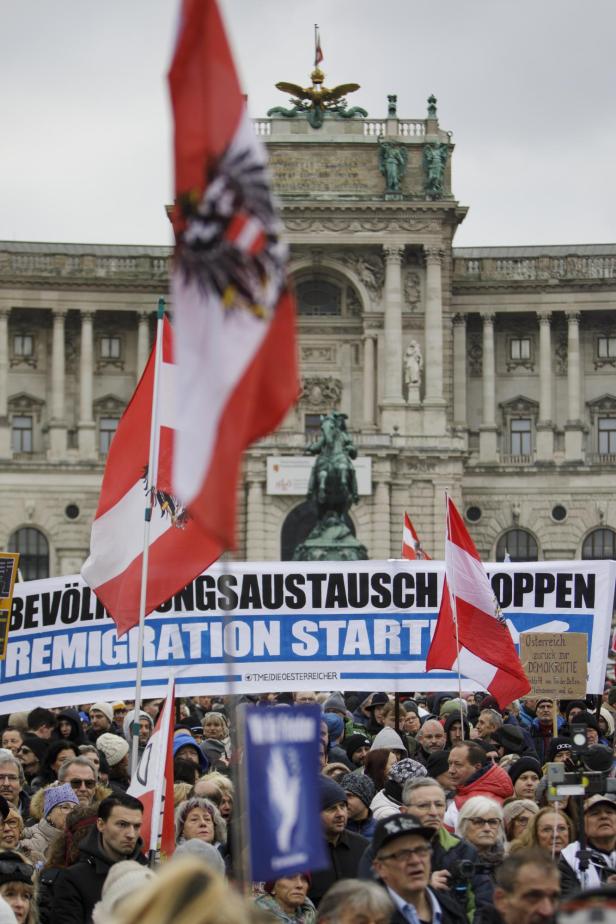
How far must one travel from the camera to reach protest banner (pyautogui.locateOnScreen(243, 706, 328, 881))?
6.00 metres

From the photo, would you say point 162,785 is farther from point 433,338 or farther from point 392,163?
point 392,163

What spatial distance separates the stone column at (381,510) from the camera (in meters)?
60.3

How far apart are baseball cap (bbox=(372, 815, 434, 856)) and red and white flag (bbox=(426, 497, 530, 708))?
6960mm

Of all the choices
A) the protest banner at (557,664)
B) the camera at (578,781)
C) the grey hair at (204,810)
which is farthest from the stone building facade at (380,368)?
the camera at (578,781)

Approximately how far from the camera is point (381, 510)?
60.3 meters

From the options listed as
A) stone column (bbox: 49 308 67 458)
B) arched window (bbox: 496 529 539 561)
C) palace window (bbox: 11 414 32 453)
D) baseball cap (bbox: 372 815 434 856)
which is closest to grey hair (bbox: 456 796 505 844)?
baseball cap (bbox: 372 815 434 856)

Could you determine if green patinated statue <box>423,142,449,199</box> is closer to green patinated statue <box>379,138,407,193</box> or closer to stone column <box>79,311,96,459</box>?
green patinated statue <box>379,138,407,193</box>

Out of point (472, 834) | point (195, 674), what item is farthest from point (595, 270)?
point (472, 834)

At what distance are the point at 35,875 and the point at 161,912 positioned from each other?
4.69 metres

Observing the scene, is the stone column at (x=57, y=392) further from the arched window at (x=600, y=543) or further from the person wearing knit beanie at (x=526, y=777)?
the person wearing knit beanie at (x=526, y=777)

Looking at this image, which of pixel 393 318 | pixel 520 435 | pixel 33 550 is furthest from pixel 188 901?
pixel 520 435

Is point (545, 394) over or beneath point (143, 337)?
Answer: beneath

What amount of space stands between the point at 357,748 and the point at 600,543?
51.1 metres

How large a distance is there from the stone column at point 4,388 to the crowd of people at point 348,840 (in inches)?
2004
